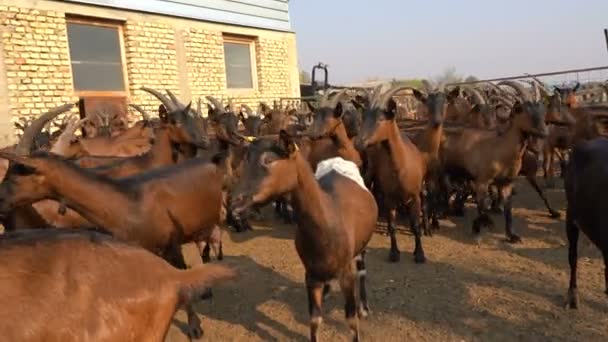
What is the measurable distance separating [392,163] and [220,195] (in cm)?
259

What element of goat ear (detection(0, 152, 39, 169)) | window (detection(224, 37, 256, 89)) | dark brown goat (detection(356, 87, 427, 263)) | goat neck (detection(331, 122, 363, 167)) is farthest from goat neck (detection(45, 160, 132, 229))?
window (detection(224, 37, 256, 89))

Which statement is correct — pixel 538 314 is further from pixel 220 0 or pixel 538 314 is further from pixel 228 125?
pixel 220 0

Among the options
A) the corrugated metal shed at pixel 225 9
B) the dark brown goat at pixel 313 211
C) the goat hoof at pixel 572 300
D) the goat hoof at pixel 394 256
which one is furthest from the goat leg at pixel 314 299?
the corrugated metal shed at pixel 225 9

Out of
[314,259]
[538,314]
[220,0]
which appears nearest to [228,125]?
[314,259]

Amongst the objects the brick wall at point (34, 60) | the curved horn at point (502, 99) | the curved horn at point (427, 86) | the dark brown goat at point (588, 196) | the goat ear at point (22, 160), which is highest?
the brick wall at point (34, 60)

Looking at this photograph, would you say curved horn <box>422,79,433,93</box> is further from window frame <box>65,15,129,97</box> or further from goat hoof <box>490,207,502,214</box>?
window frame <box>65,15,129,97</box>

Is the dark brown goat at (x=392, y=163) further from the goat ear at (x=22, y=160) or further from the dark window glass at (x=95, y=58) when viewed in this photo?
the dark window glass at (x=95, y=58)

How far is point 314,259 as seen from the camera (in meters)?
4.53

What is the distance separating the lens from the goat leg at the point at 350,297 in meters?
4.65

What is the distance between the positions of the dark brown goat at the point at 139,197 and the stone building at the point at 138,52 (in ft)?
26.8

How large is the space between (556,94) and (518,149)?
8.79ft

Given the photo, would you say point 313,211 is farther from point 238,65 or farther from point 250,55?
point 250,55

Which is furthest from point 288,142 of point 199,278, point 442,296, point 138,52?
point 138,52

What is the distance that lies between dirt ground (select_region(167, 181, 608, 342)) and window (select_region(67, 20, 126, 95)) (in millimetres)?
Result: 7243
